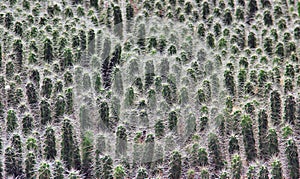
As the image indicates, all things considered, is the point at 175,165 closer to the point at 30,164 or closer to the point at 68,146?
the point at 68,146

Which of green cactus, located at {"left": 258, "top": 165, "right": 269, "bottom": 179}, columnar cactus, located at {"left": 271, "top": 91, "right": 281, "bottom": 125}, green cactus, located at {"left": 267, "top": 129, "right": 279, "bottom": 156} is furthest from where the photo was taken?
columnar cactus, located at {"left": 271, "top": 91, "right": 281, "bottom": 125}

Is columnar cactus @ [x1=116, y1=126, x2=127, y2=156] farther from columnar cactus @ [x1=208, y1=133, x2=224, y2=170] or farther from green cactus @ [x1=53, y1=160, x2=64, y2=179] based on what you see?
columnar cactus @ [x1=208, y1=133, x2=224, y2=170]

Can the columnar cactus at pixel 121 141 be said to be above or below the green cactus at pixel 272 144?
above

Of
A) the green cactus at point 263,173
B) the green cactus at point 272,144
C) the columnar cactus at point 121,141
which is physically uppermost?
the columnar cactus at point 121,141

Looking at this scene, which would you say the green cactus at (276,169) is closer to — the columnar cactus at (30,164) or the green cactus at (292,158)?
the green cactus at (292,158)

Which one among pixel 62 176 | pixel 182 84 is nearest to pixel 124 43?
pixel 182 84

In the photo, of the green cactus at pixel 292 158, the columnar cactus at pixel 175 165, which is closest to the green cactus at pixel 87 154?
the columnar cactus at pixel 175 165

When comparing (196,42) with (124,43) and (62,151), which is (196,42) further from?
(62,151)

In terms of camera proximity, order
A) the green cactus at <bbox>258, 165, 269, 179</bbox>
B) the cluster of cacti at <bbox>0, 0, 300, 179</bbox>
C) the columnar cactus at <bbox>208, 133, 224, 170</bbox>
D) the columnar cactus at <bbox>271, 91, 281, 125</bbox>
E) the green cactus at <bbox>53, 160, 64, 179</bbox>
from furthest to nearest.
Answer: the columnar cactus at <bbox>271, 91, 281, 125</bbox>, the columnar cactus at <bbox>208, 133, 224, 170</bbox>, the cluster of cacti at <bbox>0, 0, 300, 179</bbox>, the green cactus at <bbox>258, 165, 269, 179</bbox>, the green cactus at <bbox>53, 160, 64, 179</bbox>

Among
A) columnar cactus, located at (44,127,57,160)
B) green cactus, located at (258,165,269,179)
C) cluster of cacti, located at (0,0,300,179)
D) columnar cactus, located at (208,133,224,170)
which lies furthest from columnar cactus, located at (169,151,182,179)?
columnar cactus, located at (44,127,57,160)

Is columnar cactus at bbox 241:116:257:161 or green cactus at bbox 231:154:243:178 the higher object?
columnar cactus at bbox 241:116:257:161
